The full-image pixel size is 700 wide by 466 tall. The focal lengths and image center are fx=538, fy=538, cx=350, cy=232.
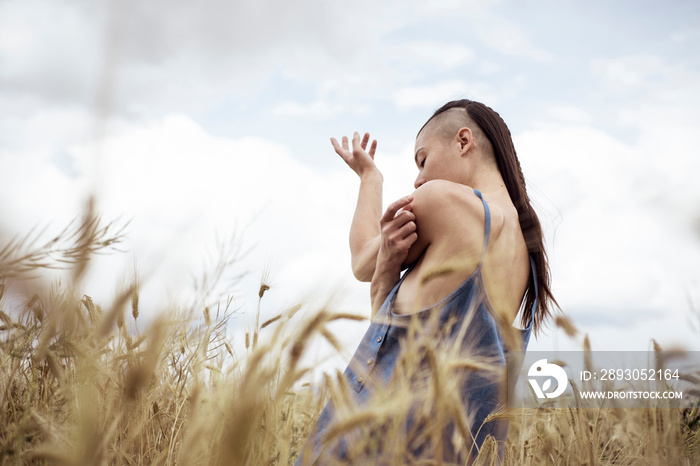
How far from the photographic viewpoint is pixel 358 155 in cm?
267

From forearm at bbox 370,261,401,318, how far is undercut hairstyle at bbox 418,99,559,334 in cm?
57

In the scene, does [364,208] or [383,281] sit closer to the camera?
[383,281]

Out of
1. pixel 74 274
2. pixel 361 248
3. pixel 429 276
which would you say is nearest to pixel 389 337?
pixel 429 276

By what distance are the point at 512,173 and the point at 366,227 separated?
26.1 inches

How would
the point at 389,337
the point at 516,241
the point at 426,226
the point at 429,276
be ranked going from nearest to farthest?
the point at 429,276
the point at 389,337
the point at 426,226
the point at 516,241

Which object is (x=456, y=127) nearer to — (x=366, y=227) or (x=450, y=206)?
(x=366, y=227)

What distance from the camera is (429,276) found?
4.84 ft

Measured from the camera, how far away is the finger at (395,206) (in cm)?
176

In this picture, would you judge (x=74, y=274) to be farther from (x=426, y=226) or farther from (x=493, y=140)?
(x=493, y=140)

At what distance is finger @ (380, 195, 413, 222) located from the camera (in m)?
1.76

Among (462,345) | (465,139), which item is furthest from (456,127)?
(462,345)

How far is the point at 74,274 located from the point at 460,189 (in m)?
1.16

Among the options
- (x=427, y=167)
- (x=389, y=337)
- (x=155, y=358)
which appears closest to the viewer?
(x=155, y=358)

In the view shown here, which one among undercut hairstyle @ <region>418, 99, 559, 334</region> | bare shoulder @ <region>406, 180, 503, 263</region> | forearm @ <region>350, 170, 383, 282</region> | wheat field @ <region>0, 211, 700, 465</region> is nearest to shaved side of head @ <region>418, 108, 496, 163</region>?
undercut hairstyle @ <region>418, 99, 559, 334</region>
